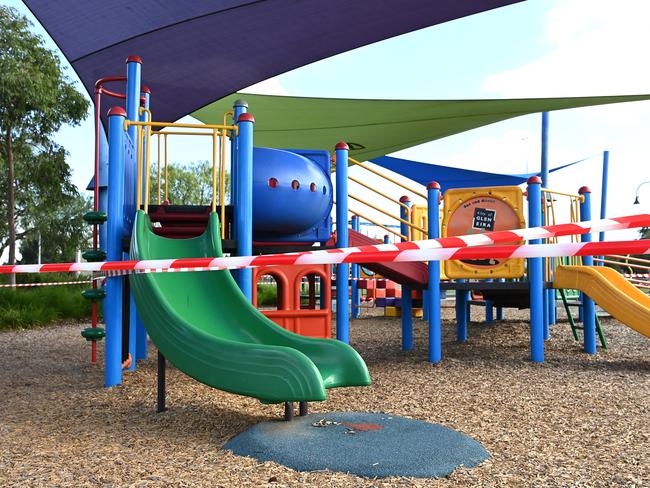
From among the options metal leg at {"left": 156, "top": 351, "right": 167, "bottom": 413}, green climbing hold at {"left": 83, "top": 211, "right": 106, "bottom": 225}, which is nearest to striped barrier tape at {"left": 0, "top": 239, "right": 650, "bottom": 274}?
metal leg at {"left": 156, "top": 351, "right": 167, "bottom": 413}

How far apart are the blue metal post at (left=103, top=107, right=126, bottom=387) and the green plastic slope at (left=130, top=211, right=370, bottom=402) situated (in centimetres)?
33

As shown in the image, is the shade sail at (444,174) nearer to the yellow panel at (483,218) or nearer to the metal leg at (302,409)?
the yellow panel at (483,218)

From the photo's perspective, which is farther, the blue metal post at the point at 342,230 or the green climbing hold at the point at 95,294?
the blue metal post at the point at 342,230

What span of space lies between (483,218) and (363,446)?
4535mm

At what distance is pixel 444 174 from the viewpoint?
57.1 feet

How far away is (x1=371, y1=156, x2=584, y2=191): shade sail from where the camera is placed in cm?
1698

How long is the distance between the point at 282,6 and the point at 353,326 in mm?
6319

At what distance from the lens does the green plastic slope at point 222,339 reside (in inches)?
128

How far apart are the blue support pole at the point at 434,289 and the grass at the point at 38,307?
8094 millimetres

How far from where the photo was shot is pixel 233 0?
6582 mm

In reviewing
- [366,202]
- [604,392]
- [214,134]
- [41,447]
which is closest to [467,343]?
[366,202]

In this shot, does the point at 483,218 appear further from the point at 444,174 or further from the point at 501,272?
the point at 444,174

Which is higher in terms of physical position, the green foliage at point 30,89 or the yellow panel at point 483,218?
the green foliage at point 30,89

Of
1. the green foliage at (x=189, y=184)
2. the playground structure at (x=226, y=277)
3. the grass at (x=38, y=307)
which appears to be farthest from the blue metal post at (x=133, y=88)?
the green foliage at (x=189, y=184)
